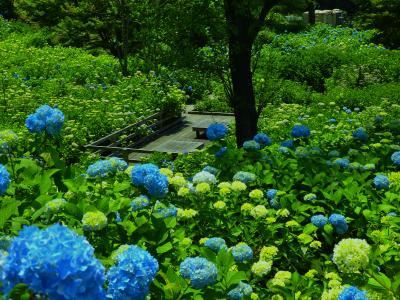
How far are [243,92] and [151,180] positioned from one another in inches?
179

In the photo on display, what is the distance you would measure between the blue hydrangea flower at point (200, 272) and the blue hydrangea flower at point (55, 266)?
763mm

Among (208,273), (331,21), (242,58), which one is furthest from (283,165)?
(331,21)

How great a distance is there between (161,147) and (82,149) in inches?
59.0

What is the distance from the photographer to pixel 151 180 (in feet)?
8.93

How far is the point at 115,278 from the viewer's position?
6.09 ft

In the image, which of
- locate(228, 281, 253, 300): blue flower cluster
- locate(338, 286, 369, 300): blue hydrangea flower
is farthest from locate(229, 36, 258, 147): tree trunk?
locate(338, 286, 369, 300): blue hydrangea flower

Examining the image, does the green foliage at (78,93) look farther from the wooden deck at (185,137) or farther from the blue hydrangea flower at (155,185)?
the blue hydrangea flower at (155,185)

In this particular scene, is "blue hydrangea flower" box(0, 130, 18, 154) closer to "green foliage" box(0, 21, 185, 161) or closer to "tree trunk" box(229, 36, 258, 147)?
"tree trunk" box(229, 36, 258, 147)

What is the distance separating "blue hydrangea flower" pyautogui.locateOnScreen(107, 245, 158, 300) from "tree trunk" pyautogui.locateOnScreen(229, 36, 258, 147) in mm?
5278

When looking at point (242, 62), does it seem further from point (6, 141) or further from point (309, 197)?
point (6, 141)

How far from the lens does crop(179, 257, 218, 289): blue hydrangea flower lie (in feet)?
7.19

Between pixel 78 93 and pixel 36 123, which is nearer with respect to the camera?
pixel 36 123

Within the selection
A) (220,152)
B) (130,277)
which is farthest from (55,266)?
(220,152)

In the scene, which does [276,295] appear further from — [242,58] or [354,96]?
[354,96]
